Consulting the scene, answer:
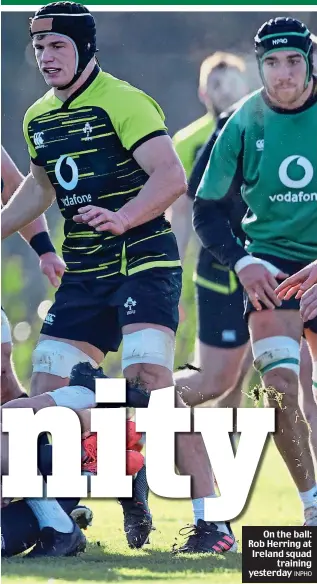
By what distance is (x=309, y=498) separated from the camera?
15.2 feet

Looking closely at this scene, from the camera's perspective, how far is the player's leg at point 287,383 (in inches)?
182

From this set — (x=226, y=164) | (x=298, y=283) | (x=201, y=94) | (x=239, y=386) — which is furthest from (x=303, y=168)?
(x=239, y=386)

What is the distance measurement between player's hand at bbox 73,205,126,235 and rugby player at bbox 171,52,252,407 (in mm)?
618

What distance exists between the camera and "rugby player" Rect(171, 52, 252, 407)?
485 cm

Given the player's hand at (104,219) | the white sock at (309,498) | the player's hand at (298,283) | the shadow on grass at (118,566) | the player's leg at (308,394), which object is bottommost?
the shadow on grass at (118,566)

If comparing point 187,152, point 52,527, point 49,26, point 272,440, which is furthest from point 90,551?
point 49,26

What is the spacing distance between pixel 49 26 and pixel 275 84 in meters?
0.81

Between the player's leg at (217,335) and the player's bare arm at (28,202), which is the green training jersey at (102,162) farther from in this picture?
the player's leg at (217,335)

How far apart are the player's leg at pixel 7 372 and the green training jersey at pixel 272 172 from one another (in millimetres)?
917

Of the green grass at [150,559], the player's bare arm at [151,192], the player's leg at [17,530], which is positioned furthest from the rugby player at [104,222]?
the player's leg at [17,530]

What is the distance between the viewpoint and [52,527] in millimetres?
4250

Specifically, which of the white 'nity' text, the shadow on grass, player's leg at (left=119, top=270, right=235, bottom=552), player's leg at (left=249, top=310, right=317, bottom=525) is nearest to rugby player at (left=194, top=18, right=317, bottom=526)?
player's leg at (left=249, top=310, right=317, bottom=525)

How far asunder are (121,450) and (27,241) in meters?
0.98

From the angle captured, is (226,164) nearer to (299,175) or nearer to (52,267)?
(299,175)
